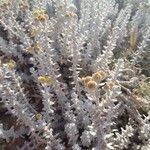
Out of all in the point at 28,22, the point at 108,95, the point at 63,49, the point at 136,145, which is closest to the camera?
the point at 108,95

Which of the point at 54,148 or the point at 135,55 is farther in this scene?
the point at 135,55

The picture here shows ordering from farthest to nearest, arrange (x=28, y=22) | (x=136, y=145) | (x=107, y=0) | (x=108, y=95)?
(x=107, y=0), (x=28, y=22), (x=136, y=145), (x=108, y=95)

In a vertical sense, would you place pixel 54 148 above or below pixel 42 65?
below

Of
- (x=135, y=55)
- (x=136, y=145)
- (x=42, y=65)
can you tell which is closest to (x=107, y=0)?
(x=135, y=55)

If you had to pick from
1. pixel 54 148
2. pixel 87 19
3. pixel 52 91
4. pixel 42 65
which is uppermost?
pixel 87 19

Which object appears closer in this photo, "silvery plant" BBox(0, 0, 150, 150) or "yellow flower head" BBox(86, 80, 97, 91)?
"yellow flower head" BBox(86, 80, 97, 91)

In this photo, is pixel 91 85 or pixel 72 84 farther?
pixel 72 84

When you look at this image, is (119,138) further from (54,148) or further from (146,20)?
(146,20)

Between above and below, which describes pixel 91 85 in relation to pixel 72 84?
above
